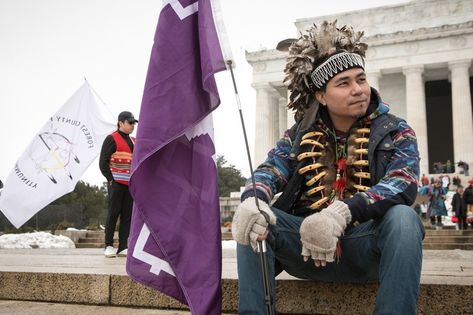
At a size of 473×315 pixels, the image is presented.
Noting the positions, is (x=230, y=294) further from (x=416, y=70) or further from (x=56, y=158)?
(x=416, y=70)

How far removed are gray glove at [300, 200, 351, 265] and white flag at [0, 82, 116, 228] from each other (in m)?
7.09

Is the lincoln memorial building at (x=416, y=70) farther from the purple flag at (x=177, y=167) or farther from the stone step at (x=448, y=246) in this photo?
the purple flag at (x=177, y=167)

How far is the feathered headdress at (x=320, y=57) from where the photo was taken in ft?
8.24

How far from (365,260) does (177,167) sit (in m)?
1.08

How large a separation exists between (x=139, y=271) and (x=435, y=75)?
35.4m

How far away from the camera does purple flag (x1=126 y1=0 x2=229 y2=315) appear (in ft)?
8.21

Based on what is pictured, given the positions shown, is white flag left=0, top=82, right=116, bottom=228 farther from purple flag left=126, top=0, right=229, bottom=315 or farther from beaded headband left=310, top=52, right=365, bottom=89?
beaded headband left=310, top=52, right=365, bottom=89

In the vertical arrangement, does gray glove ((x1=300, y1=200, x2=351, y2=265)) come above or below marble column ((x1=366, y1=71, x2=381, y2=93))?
below

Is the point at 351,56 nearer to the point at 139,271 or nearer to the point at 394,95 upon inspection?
the point at 139,271

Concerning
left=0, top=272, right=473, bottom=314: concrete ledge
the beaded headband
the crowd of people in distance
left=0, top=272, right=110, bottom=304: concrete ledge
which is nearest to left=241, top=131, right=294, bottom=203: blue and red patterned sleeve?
the beaded headband

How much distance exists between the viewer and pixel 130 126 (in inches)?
263

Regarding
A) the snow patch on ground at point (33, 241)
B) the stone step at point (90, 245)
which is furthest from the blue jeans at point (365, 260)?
the stone step at point (90, 245)

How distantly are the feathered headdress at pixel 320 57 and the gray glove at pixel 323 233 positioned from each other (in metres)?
0.85

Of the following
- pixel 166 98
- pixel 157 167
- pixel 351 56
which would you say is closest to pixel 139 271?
pixel 157 167
